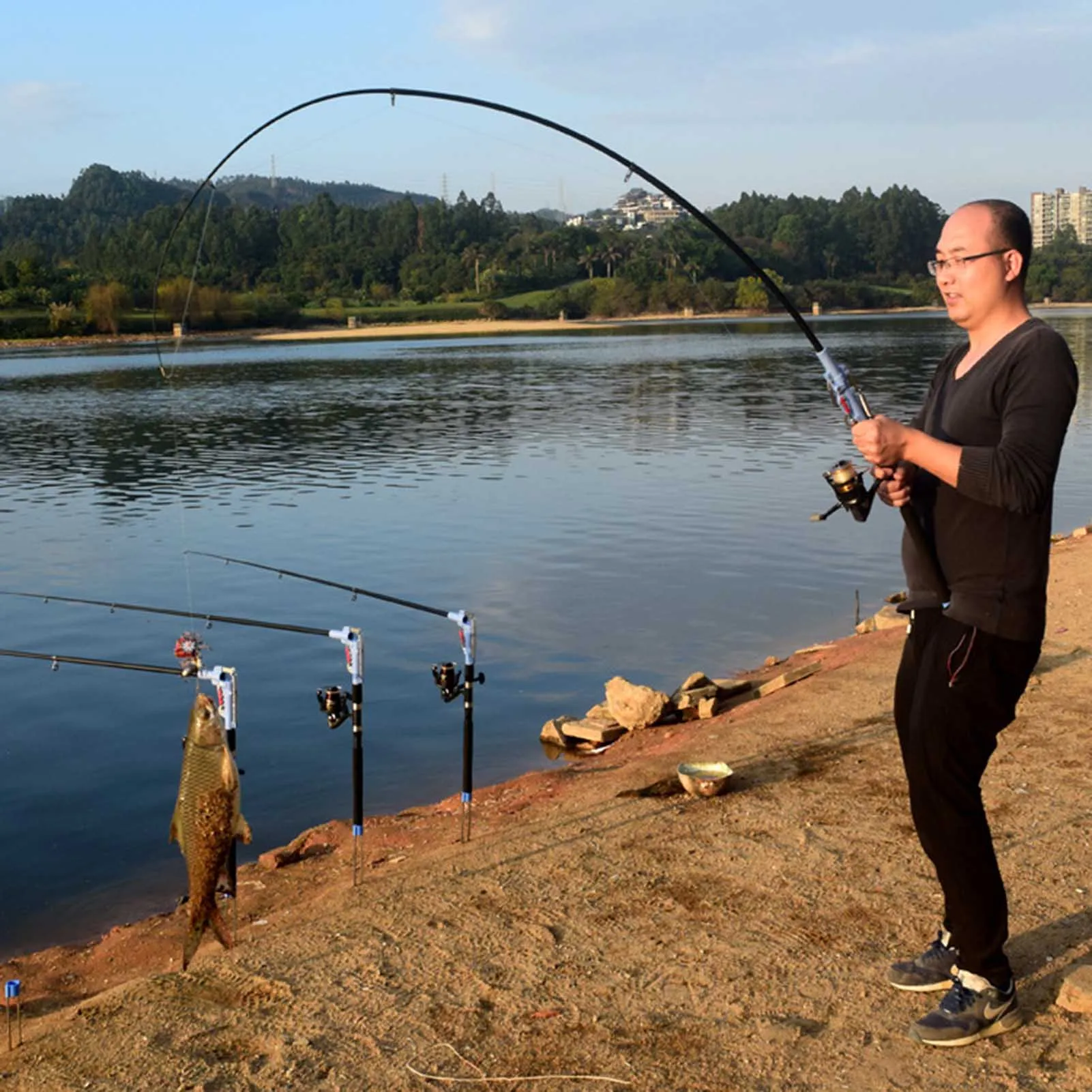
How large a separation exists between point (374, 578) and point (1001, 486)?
12.0m

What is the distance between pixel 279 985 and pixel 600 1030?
3.70ft

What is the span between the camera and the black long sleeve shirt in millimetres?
3332

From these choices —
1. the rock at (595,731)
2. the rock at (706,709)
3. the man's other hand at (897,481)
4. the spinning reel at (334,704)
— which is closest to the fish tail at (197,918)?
the spinning reel at (334,704)

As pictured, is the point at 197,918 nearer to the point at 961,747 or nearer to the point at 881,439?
the point at 961,747

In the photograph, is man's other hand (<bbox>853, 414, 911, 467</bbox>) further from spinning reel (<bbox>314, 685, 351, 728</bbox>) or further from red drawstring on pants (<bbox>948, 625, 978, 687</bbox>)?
spinning reel (<bbox>314, 685, 351, 728</bbox>)

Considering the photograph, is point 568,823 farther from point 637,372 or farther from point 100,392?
point 637,372

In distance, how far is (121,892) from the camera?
708 cm

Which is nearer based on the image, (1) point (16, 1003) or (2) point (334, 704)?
(1) point (16, 1003)

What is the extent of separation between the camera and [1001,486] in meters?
3.32

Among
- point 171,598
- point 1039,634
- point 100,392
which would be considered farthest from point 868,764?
point 100,392

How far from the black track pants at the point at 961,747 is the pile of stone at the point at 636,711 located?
5079mm

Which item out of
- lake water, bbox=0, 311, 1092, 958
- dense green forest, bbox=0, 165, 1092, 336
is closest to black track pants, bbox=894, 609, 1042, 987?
lake water, bbox=0, 311, 1092, 958

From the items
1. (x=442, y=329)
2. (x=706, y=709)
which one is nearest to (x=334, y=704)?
(x=706, y=709)

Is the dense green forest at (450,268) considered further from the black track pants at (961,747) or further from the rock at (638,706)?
the black track pants at (961,747)
